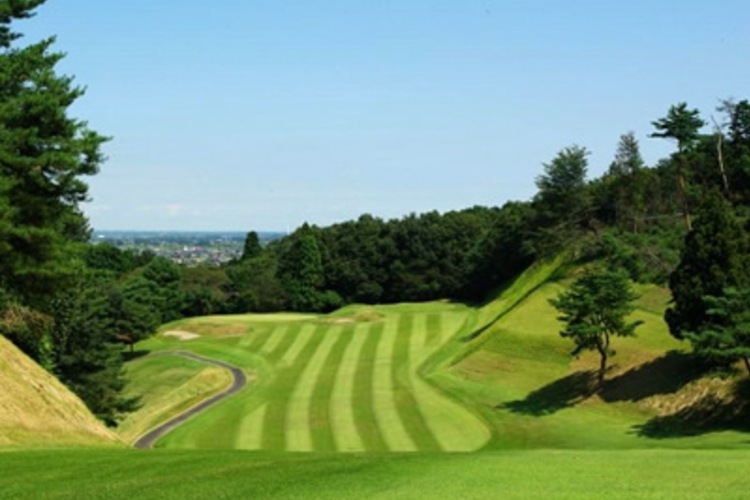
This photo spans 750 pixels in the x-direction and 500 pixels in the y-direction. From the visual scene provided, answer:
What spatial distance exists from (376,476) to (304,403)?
3098 centimetres

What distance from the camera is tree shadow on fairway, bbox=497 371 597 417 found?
127 ft

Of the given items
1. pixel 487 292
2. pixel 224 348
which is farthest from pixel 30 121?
pixel 487 292

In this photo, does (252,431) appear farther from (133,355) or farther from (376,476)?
(133,355)

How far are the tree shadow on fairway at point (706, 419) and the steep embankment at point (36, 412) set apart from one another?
22.0 meters

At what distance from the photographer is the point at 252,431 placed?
38.5m

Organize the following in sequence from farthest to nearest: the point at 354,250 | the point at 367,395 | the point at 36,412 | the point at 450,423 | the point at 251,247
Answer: the point at 251,247 → the point at 354,250 → the point at 367,395 → the point at 450,423 → the point at 36,412

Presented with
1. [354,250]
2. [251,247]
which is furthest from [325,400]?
[251,247]

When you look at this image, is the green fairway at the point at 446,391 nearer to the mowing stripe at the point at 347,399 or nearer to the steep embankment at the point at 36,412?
the mowing stripe at the point at 347,399

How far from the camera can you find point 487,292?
314 ft

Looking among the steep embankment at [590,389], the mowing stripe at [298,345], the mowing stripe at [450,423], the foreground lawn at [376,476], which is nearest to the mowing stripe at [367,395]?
the mowing stripe at [450,423]

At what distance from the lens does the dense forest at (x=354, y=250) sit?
24.5 m

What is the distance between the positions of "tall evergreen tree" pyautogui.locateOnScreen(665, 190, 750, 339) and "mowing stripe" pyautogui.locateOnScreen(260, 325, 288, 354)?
1491 inches

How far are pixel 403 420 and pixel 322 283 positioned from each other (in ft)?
236

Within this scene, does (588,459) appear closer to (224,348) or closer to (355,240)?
(224,348)
